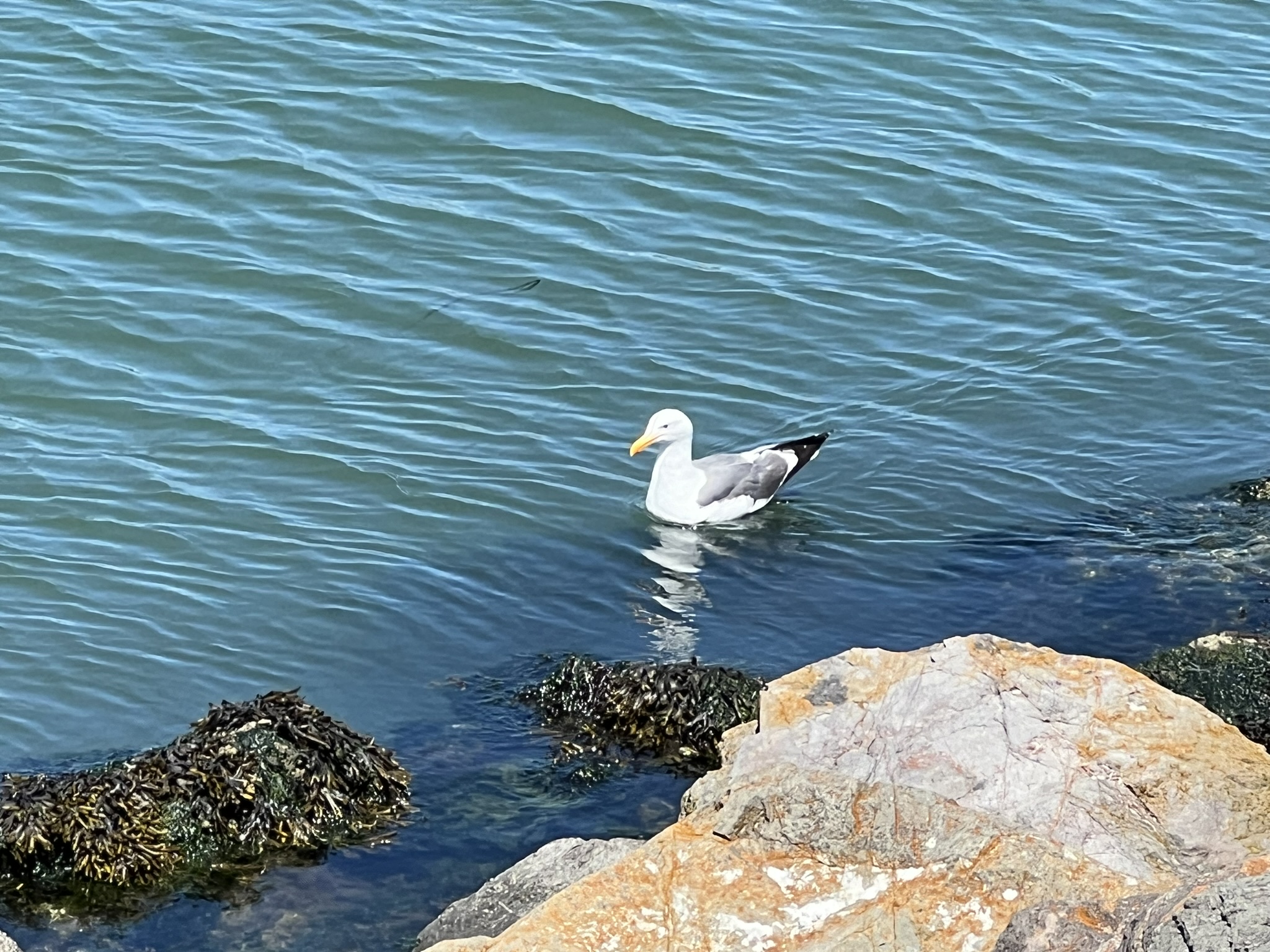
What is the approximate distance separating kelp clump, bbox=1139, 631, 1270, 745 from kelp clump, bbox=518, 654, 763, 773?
6.76 ft

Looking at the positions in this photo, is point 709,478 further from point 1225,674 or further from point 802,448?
point 1225,674

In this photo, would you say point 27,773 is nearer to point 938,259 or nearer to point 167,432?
point 167,432

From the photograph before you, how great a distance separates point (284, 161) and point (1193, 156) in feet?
27.1

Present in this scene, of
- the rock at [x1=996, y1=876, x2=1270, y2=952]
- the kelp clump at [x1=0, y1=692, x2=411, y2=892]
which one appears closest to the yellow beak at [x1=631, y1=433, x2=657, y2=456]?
the kelp clump at [x1=0, y1=692, x2=411, y2=892]

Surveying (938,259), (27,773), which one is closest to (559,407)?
(938,259)

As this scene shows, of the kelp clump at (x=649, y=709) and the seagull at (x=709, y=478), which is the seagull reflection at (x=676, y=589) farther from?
the kelp clump at (x=649, y=709)

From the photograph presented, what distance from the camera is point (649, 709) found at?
9156 millimetres

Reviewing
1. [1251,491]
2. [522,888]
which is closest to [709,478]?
[1251,491]

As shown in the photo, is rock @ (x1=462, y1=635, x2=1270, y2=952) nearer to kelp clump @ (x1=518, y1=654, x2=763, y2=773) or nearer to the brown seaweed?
the brown seaweed

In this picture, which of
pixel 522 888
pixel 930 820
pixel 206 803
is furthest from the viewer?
pixel 206 803

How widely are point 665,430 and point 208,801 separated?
16.4 ft

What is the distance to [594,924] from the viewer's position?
5.63 meters

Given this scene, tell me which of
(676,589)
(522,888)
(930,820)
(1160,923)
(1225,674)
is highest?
(1160,923)

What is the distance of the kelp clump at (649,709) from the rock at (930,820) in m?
2.73
